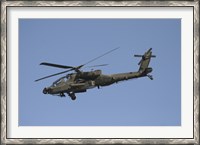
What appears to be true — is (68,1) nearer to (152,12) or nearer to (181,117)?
(152,12)

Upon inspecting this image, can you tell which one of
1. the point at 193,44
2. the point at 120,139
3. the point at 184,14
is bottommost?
the point at 120,139

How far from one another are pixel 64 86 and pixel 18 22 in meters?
2.54

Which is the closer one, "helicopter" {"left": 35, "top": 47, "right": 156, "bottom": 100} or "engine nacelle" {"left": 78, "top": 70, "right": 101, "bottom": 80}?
"helicopter" {"left": 35, "top": 47, "right": 156, "bottom": 100}

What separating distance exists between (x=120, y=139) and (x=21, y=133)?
180 centimetres

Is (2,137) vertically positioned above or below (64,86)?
below

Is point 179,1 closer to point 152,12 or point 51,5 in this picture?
point 152,12

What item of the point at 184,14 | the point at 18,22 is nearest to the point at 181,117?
the point at 184,14

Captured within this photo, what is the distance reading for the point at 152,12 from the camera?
841cm

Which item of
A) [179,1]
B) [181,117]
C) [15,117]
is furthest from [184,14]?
[15,117]

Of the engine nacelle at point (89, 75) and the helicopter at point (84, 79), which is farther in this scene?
the engine nacelle at point (89, 75)

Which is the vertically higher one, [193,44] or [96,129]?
[193,44]

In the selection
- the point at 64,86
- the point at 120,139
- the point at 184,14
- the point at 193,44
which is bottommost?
the point at 120,139

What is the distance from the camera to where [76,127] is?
8211 millimetres

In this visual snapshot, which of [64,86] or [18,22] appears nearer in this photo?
[18,22]
